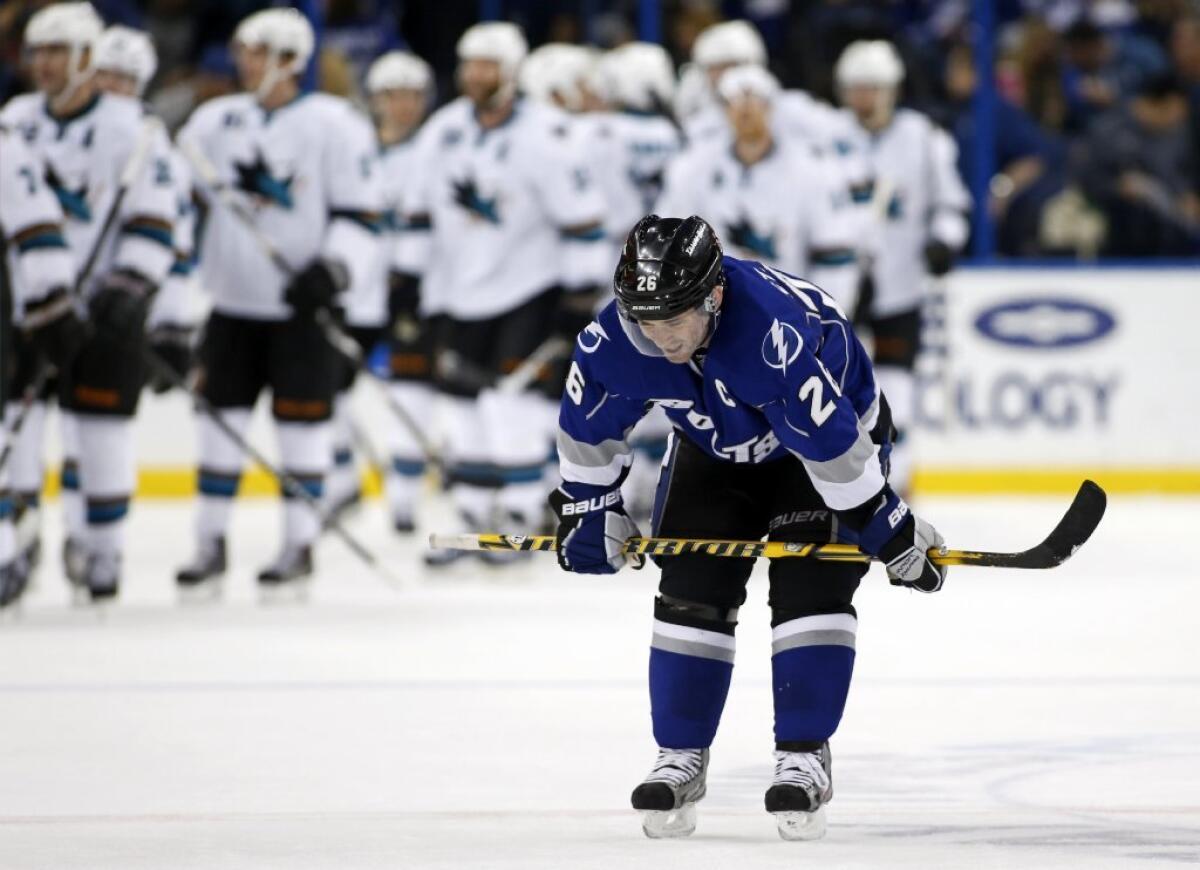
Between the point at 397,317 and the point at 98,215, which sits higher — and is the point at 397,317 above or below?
below

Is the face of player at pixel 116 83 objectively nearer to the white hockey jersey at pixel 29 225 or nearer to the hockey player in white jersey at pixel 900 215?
the white hockey jersey at pixel 29 225

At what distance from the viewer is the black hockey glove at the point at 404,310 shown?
955cm

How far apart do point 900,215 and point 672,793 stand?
6297 mm

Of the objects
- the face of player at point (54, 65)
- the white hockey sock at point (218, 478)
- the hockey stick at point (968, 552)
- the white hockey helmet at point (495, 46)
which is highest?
the face of player at point (54, 65)

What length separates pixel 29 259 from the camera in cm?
658

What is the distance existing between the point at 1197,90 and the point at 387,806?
331 inches

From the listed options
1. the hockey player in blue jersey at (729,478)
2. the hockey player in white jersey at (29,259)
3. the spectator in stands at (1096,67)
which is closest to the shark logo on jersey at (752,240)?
the hockey player in white jersey at (29,259)

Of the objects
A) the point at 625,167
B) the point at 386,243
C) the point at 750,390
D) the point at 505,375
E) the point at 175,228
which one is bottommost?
the point at 505,375

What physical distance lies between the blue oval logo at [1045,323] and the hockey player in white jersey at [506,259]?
118 inches

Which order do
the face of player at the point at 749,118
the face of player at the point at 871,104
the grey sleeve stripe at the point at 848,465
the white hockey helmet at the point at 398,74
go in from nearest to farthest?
the grey sleeve stripe at the point at 848,465
the face of player at the point at 749,118
the face of player at the point at 871,104
the white hockey helmet at the point at 398,74

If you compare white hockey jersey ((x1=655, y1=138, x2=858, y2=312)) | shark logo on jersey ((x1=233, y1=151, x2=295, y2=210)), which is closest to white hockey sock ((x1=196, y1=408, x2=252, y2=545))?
shark logo on jersey ((x1=233, y1=151, x2=295, y2=210))

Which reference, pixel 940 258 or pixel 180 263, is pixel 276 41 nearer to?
pixel 180 263

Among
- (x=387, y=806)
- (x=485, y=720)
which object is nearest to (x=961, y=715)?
(x=485, y=720)

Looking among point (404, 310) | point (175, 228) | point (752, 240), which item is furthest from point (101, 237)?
point (404, 310)
